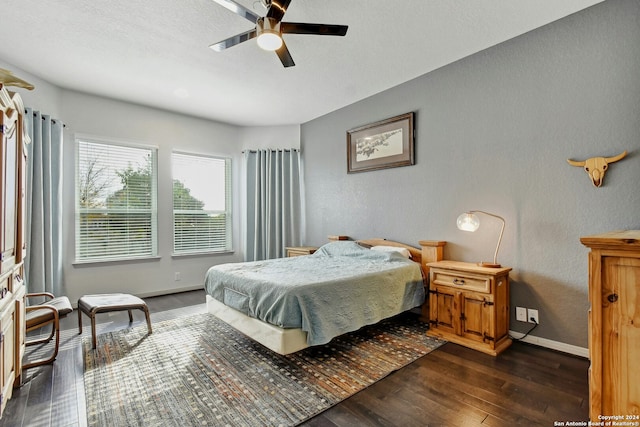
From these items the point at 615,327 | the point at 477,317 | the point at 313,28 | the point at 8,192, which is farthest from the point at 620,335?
the point at 8,192

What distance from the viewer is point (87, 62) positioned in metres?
3.12

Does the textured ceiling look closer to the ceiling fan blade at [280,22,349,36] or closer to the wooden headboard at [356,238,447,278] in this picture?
the ceiling fan blade at [280,22,349,36]

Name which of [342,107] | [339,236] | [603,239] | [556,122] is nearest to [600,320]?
[603,239]

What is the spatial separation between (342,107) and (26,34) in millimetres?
3397

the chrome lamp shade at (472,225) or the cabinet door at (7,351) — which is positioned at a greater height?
the chrome lamp shade at (472,225)

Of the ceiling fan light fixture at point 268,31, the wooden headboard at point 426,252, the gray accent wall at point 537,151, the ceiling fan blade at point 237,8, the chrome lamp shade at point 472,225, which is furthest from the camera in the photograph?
the wooden headboard at point 426,252

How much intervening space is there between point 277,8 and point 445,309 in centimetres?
272

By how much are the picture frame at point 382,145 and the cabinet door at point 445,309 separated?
4.99 feet

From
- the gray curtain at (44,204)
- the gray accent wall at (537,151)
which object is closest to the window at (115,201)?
the gray curtain at (44,204)

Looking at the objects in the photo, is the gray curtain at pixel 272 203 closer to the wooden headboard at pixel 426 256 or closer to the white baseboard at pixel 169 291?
the white baseboard at pixel 169 291

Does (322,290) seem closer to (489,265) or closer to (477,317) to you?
(477,317)

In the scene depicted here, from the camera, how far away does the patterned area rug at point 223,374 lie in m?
1.74

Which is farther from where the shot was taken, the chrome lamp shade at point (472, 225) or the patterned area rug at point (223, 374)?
the chrome lamp shade at point (472, 225)

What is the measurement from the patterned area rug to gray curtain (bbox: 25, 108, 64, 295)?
1.21 m
